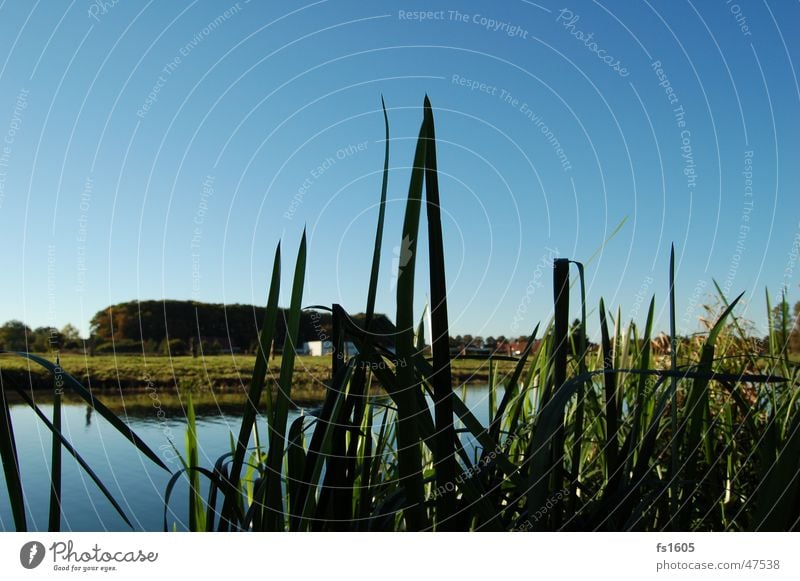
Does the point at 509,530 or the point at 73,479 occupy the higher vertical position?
the point at 509,530

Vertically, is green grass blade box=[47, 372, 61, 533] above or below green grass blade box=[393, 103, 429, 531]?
below

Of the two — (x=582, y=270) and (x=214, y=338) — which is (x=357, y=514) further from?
(x=214, y=338)

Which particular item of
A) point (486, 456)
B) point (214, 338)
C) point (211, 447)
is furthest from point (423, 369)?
point (211, 447)

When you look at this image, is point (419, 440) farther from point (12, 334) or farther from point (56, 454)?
point (12, 334)

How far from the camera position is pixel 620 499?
0.83m

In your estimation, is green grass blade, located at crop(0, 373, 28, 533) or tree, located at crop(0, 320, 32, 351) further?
tree, located at crop(0, 320, 32, 351)

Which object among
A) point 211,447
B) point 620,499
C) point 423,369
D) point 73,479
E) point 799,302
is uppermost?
point 799,302

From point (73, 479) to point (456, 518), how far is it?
16.1 feet
